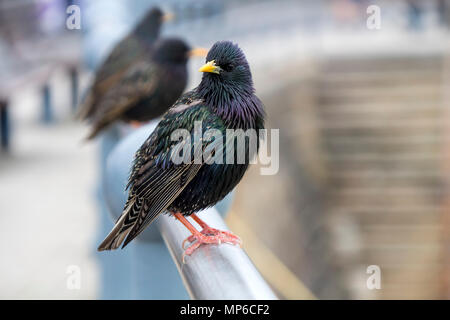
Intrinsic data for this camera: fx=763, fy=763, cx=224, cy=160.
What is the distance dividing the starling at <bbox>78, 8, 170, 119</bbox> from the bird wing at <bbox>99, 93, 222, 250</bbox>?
1.51 m

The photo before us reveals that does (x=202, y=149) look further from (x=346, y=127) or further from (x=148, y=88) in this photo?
(x=346, y=127)

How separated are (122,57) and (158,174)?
161 centimetres

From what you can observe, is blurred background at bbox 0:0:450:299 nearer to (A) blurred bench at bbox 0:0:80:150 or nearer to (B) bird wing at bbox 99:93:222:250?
(A) blurred bench at bbox 0:0:80:150

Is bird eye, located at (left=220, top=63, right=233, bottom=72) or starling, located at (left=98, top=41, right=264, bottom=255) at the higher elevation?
bird eye, located at (left=220, top=63, right=233, bottom=72)

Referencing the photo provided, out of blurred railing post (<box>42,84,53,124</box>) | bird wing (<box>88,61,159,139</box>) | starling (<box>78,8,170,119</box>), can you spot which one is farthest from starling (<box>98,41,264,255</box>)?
blurred railing post (<box>42,84,53,124</box>)

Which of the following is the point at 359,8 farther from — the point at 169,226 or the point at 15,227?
the point at 169,226

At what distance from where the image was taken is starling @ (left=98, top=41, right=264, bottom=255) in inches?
38.8

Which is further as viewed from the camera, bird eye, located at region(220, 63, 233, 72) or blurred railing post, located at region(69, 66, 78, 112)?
blurred railing post, located at region(69, 66, 78, 112)

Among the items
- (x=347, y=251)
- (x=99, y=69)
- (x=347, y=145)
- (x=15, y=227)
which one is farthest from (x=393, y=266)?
(x=99, y=69)

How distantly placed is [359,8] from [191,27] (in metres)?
9.25

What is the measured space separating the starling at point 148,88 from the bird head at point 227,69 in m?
1.01

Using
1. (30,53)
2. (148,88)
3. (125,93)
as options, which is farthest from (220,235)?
(30,53)

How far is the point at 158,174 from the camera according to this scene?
3.42 feet
